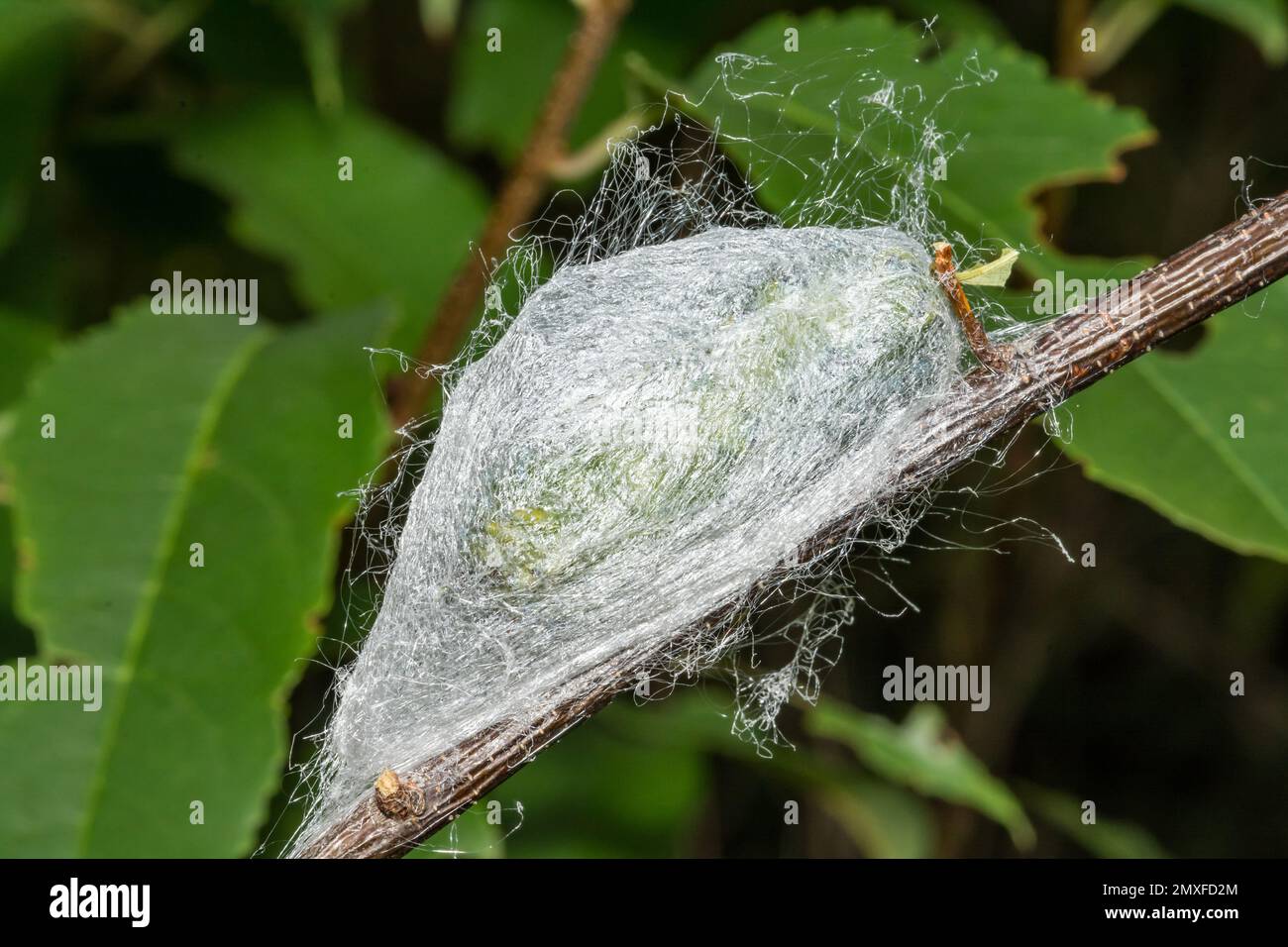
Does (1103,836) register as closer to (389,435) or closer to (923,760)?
(923,760)

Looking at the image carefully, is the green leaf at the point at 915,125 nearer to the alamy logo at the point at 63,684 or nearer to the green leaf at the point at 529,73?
the green leaf at the point at 529,73

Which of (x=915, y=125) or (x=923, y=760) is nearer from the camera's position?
(x=915, y=125)

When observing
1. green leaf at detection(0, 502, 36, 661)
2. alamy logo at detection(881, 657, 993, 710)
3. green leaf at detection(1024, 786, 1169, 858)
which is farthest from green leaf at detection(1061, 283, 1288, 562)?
green leaf at detection(0, 502, 36, 661)

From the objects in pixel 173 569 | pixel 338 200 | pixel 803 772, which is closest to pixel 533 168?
pixel 338 200

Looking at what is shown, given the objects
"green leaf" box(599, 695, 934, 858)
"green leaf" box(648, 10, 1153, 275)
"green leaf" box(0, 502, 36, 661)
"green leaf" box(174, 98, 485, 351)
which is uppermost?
"green leaf" box(174, 98, 485, 351)

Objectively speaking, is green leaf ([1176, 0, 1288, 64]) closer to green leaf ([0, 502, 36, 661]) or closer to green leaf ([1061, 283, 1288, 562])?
green leaf ([1061, 283, 1288, 562])

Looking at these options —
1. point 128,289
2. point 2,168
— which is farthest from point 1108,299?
point 128,289

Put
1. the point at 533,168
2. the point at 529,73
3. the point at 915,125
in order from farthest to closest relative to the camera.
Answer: the point at 529,73
the point at 533,168
the point at 915,125
